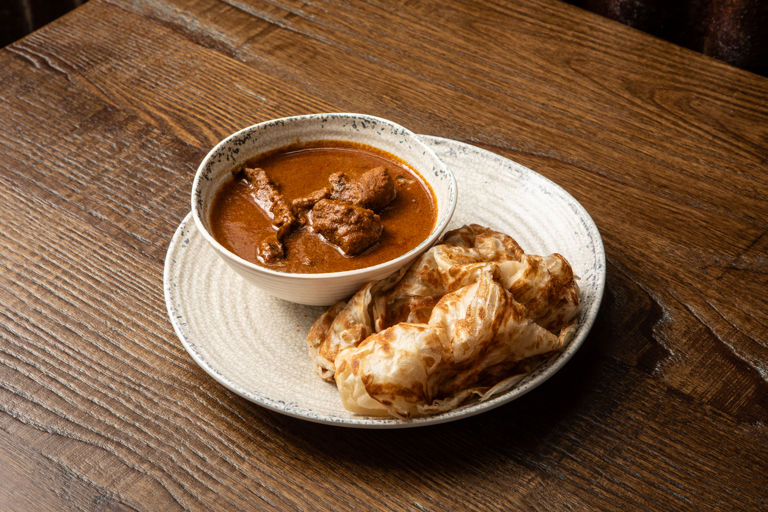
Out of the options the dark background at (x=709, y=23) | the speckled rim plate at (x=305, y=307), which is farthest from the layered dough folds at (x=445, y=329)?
the dark background at (x=709, y=23)

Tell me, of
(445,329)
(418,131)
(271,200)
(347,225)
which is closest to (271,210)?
(271,200)

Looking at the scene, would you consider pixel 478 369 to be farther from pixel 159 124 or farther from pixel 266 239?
pixel 159 124

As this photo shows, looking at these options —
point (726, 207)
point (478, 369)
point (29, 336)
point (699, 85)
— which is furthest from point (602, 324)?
point (29, 336)

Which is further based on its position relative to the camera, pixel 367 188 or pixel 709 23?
pixel 709 23

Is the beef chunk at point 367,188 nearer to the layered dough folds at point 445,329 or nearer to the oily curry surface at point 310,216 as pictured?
the oily curry surface at point 310,216

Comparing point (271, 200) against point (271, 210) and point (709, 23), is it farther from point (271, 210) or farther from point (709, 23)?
point (709, 23)
